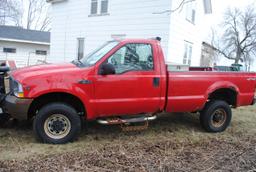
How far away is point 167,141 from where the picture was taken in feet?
17.3

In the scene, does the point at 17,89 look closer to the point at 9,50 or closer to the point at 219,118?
the point at 219,118

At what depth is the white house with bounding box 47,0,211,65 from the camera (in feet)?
40.9

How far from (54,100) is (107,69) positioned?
3.90 ft

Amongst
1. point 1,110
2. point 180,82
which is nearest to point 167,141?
point 180,82

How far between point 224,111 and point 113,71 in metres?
3.08

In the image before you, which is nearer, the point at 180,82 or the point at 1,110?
the point at 1,110

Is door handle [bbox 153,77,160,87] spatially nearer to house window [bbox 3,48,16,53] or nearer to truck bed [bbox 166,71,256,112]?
truck bed [bbox 166,71,256,112]

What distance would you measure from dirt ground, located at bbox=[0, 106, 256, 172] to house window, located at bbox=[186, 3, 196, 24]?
32.6ft

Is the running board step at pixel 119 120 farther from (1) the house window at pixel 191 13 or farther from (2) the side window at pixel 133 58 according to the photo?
(1) the house window at pixel 191 13

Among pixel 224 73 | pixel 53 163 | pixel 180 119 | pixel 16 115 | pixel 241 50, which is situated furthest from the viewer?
pixel 241 50

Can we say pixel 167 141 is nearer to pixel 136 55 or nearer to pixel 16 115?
pixel 136 55

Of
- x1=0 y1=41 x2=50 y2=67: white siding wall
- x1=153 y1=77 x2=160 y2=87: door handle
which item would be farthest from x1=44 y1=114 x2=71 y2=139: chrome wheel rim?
x1=0 y1=41 x2=50 y2=67: white siding wall

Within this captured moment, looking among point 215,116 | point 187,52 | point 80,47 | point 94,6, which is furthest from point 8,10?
point 215,116

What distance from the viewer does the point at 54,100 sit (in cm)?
488
